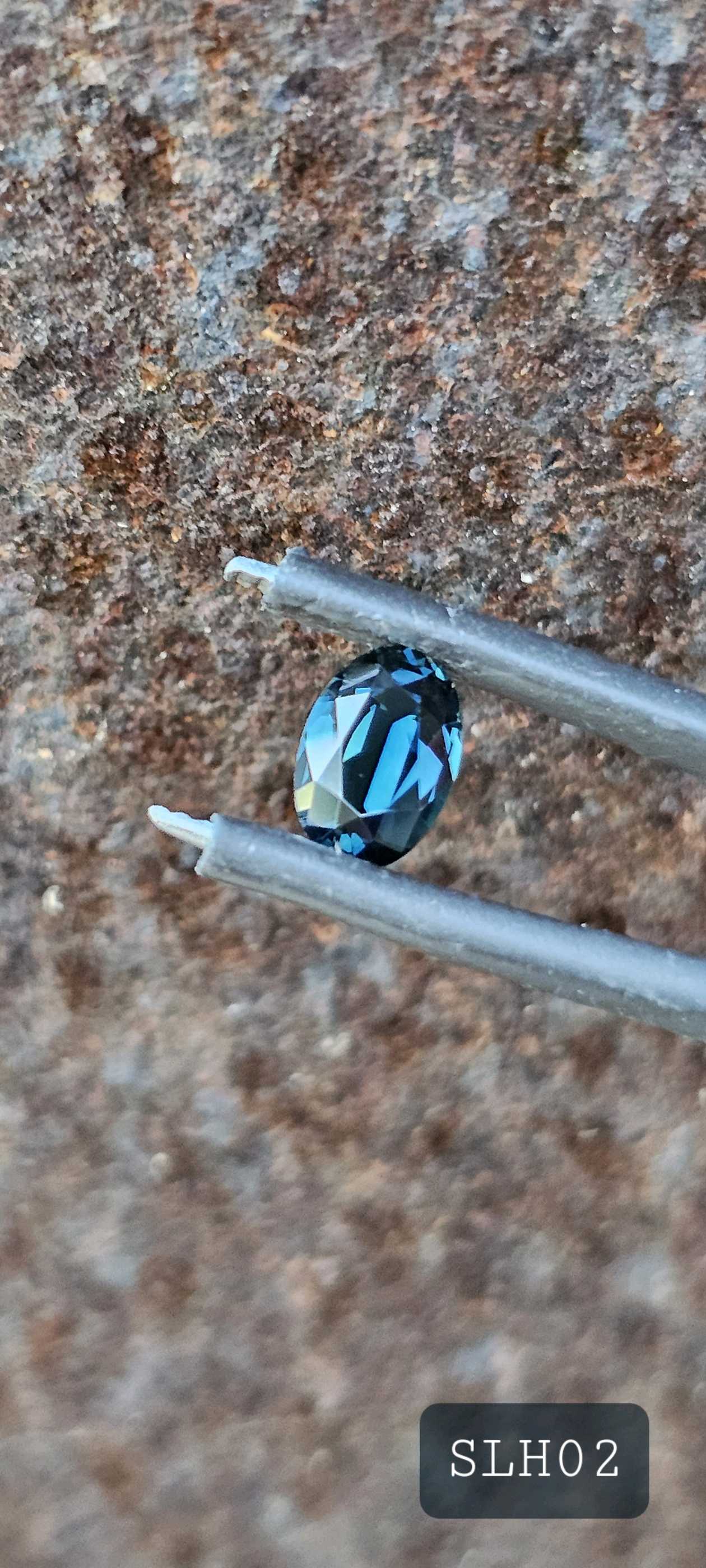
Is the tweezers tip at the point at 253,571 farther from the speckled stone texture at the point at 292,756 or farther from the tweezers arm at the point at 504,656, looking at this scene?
the speckled stone texture at the point at 292,756

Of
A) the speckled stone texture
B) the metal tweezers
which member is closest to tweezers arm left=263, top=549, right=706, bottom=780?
the metal tweezers

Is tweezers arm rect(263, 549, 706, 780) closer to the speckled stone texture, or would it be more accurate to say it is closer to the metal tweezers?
the metal tweezers

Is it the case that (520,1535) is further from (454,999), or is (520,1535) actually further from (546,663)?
(546,663)

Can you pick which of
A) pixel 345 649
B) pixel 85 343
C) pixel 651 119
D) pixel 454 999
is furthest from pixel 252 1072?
pixel 651 119

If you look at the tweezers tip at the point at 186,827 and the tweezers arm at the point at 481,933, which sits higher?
the tweezers tip at the point at 186,827

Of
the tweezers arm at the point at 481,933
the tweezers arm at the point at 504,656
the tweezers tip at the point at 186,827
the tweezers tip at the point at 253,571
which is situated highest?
the tweezers tip at the point at 253,571

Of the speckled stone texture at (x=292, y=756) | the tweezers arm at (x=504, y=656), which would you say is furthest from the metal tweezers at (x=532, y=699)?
the speckled stone texture at (x=292, y=756)
